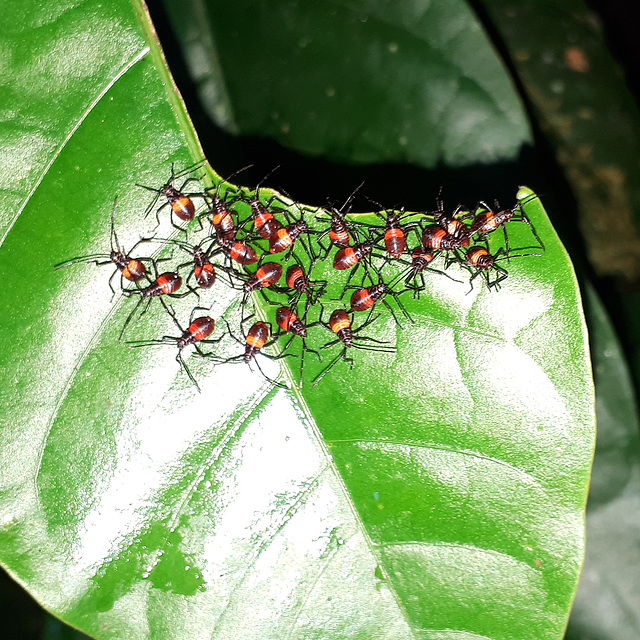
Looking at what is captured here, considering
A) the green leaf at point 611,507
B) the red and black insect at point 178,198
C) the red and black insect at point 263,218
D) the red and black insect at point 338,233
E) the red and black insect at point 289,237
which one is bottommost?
the green leaf at point 611,507

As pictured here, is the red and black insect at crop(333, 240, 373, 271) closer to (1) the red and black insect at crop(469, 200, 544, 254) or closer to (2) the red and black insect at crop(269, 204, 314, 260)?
(2) the red and black insect at crop(269, 204, 314, 260)

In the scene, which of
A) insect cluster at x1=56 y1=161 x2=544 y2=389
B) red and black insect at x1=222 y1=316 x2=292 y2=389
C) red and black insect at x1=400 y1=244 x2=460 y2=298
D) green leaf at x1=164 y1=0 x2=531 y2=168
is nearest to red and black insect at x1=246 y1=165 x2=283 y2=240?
insect cluster at x1=56 y1=161 x2=544 y2=389

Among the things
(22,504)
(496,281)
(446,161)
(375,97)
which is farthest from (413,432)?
(375,97)

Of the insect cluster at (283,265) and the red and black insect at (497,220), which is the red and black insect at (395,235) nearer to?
the insect cluster at (283,265)

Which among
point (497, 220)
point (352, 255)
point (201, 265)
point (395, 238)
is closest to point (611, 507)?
point (497, 220)

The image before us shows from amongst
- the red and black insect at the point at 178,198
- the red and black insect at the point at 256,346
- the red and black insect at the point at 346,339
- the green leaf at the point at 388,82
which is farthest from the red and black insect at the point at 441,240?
the green leaf at the point at 388,82

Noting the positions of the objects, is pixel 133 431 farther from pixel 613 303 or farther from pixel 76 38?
pixel 613 303
